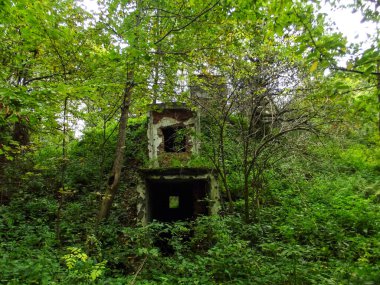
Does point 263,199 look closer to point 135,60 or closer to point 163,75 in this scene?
point 163,75

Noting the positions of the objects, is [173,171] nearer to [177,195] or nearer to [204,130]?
[204,130]

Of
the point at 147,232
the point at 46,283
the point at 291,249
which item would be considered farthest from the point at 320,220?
the point at 46,283

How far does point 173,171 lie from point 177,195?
361cm

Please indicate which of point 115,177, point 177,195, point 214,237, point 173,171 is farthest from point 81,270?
point 177,195

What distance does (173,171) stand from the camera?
27.5 feet

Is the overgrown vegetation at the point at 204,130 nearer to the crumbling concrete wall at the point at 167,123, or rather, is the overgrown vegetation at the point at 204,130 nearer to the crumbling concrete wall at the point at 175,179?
the crumbling concrete wall at the point at 175,179

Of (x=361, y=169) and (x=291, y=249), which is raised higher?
(x=361, y=169)

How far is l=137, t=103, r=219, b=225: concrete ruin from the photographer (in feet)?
27.5

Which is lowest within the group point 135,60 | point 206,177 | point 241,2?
point 206,177

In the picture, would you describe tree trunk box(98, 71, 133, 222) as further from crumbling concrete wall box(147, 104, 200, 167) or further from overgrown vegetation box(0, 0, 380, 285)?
crumbling concrete wall box(147, 104, 200, 167)

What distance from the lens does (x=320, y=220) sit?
7242 mm

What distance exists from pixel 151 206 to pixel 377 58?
26.6 feet

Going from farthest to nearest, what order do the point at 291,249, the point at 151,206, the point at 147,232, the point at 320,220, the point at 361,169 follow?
the point at 361,169 → the point at 151,206 → the point at 320,220 → the point at 147,232 → the point at 291,249

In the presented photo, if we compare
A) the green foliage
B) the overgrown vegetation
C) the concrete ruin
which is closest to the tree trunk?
the overgrown vegetation
